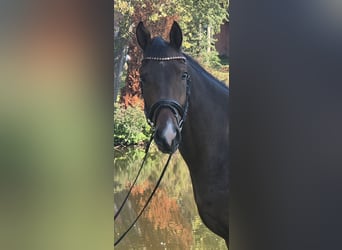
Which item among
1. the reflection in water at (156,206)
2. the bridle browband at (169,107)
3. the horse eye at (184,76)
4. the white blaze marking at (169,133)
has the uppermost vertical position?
the horse eye at (184,76)

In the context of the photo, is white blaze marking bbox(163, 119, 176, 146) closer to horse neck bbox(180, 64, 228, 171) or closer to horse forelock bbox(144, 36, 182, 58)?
horse neck bbox(180, 64, 228, 171)

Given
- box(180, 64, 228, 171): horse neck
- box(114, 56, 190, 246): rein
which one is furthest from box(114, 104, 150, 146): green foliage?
box(180, 64, 228, 171): horse neck

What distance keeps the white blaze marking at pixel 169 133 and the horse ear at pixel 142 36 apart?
50cm

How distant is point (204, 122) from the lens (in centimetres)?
335

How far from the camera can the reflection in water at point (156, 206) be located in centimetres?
323

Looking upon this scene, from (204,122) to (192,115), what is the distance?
10cm

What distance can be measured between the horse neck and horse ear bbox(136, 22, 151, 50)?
0.38 meters

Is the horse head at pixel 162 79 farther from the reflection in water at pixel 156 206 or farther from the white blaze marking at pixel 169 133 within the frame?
the reflection in water at pixel 156 206

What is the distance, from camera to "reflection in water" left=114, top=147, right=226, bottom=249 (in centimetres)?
323

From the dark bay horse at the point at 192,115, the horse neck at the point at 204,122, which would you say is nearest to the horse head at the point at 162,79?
the dark bay horse at the point at 192,115

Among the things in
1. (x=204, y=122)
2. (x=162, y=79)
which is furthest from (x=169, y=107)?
(x=204, y=122)

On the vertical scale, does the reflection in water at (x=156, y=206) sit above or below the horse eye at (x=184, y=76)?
below

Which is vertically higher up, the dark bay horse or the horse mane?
the horse mane
